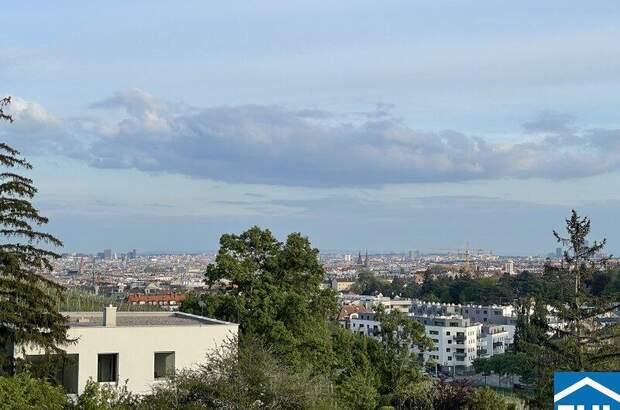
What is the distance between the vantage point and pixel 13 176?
79.8ft

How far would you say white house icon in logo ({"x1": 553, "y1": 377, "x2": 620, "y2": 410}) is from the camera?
54.9 ft

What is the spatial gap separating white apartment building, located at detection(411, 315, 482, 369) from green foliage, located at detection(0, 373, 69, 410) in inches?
3986

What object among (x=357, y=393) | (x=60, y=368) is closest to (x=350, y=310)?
(x=357, y=393)

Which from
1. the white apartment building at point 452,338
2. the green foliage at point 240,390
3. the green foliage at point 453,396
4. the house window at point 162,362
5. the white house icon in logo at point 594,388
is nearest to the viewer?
the white house icon in logo at point 594,388

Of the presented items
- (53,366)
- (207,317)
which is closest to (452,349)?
(207,317)

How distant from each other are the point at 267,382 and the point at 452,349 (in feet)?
333

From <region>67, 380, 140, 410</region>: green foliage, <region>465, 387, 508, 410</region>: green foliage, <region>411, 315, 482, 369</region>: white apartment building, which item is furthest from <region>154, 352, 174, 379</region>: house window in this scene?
<region>411, 315, 482, 369</region>: white apartment building

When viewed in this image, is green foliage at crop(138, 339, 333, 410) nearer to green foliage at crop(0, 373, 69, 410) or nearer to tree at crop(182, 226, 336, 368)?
green foliage at crop(0, 373, 69, 410)

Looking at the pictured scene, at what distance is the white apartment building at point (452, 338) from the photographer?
11988 cm

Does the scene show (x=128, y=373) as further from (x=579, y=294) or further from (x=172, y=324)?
(x=579, y=294)

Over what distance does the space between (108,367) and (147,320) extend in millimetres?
4855

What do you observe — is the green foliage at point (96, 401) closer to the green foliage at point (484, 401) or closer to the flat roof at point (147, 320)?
the flat roof at point (147, 320)

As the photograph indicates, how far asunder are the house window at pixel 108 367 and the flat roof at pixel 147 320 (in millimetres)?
1747

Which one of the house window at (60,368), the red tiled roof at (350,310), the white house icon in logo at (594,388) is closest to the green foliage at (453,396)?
the house window at (60,368)
